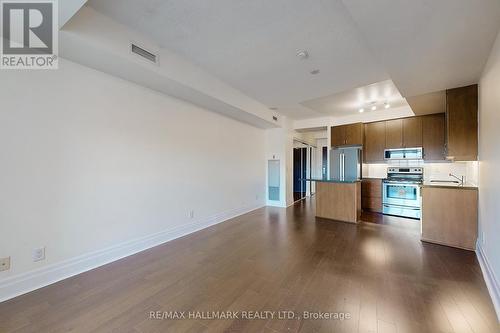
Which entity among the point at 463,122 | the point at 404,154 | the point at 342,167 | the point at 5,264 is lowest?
the point at 5,264

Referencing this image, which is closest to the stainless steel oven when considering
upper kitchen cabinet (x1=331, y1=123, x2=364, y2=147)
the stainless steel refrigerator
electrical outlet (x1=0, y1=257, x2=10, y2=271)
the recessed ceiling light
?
the stainless steel refrigerator

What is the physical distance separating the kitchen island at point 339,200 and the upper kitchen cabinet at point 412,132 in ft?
5.52

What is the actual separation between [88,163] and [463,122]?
17.3 ft

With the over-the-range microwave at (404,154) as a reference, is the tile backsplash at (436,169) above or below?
below

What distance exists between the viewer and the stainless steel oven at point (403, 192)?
4648mm

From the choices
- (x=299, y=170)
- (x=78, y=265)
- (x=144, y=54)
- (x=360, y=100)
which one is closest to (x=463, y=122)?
(x=360, y=100)

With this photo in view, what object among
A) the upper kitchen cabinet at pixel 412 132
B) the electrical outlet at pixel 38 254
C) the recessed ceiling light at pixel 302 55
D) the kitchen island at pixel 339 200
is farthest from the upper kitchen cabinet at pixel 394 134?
the electrical outlet at pixel 38 254

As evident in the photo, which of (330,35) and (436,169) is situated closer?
(330,35)

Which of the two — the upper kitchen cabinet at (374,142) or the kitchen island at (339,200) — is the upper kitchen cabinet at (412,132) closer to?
the upper kitchen cabinet at (374,142)

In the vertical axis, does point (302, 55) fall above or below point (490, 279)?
above

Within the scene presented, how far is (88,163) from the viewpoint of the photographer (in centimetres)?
247

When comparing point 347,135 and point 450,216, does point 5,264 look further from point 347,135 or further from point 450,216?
point 347,135

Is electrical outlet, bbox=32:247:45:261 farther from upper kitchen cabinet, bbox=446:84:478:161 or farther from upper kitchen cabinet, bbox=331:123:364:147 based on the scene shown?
upper kitchen cabinet, bbox=331:123:364:147

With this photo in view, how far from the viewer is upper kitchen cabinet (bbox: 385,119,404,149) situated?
5047 millimetres
